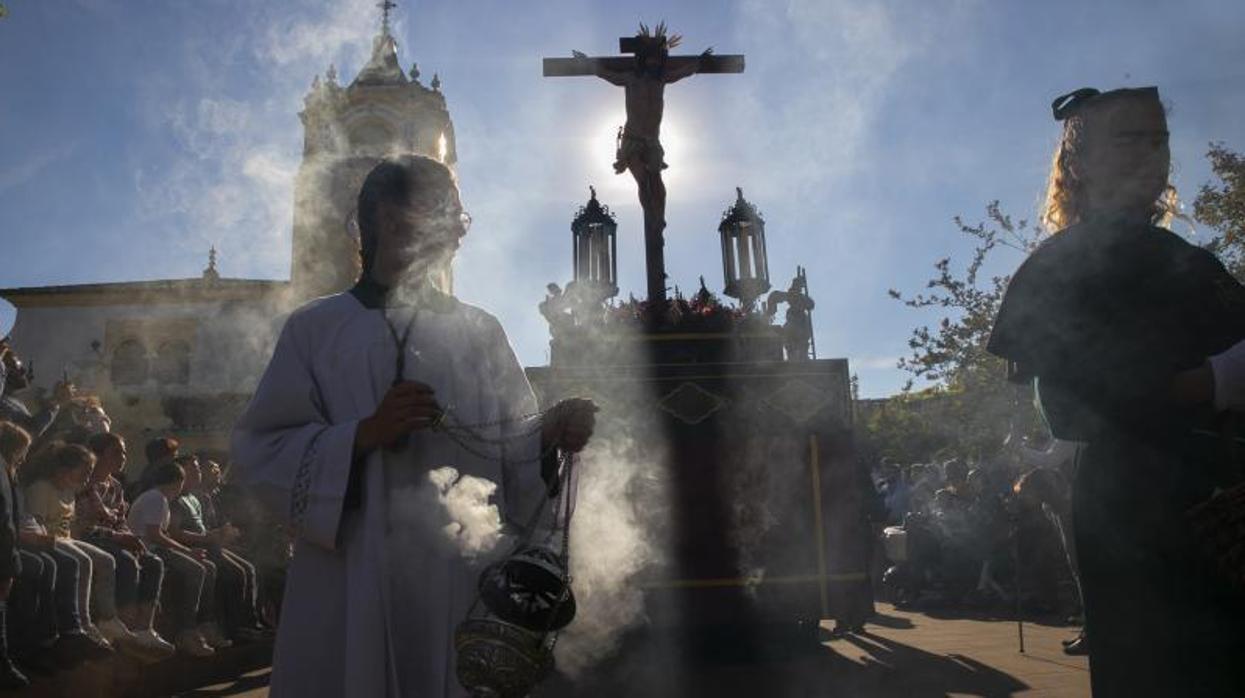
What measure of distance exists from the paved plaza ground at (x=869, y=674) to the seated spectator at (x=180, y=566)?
0.35 m

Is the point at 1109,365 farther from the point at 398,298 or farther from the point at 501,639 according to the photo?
the point at 398,298

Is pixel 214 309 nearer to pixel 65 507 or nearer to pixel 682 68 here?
pixel 682 68

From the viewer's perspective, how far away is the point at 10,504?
12.9 ft

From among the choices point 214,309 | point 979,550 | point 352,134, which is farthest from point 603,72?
point 214,309

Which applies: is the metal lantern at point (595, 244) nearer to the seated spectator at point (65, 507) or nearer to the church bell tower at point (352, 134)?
the seated spectator at point (65, 507)

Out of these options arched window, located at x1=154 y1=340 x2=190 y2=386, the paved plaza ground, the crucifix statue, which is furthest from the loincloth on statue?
arched window, located at x1=154 y1=340 x2=190 y2=386

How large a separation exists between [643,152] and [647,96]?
2.09 ft

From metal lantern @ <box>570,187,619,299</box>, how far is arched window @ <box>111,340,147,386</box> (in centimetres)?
3779

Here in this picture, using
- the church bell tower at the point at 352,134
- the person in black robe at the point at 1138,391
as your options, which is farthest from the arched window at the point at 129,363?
the person in black robe at the point at 1138,391

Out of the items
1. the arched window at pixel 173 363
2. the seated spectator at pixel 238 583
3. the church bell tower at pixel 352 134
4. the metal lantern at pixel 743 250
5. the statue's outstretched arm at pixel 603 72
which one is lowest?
the seated spectator at pixel 238 583

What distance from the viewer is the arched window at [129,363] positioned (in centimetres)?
3984

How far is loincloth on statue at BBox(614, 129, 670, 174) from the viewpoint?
7871mm

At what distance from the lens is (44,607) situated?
429 centimetres

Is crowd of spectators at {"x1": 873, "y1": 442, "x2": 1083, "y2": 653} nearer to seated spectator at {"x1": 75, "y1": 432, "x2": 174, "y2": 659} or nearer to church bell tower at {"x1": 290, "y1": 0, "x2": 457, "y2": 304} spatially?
seated spectator at {"x1": 75, "y1": 432, "x2": 174, "y2": 659}
